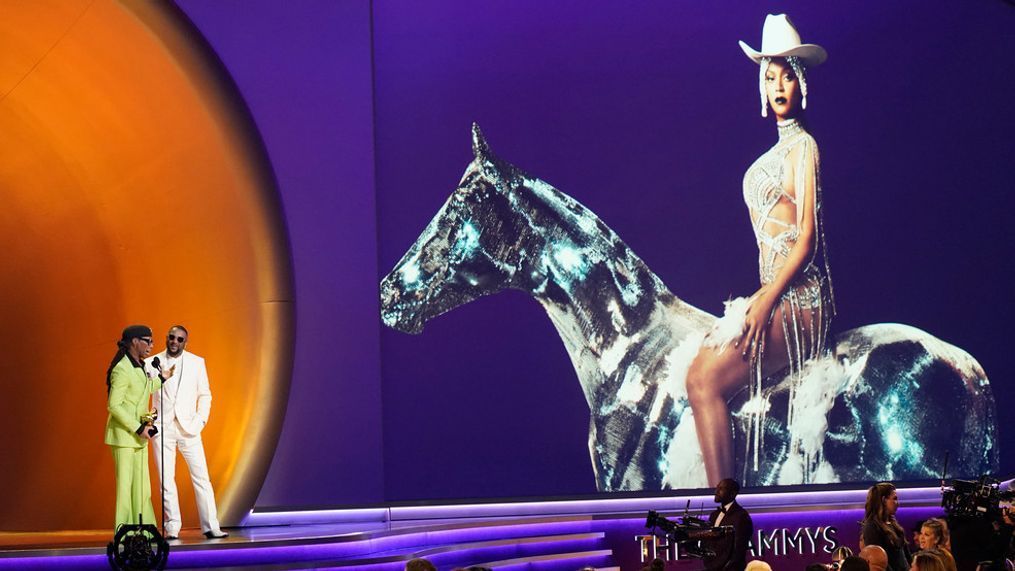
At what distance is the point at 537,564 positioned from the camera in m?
8.16

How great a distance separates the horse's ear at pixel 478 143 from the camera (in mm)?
9844

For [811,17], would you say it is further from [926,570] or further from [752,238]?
[926,570]

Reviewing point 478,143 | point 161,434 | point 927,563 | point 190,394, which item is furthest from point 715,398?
point 927,563

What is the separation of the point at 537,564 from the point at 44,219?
14.6ft

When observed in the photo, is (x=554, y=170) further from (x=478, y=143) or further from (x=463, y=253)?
(x=463, y=253)

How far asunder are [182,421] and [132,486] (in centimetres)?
61

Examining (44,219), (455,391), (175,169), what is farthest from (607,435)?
(44,219)

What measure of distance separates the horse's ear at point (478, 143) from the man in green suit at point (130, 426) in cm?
346

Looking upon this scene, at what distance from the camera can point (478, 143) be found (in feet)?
32.3

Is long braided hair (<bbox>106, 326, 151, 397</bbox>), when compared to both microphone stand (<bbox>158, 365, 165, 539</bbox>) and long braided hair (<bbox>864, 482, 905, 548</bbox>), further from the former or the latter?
long braided hair (<bbox>864, 482, 905, 548</bbox>)

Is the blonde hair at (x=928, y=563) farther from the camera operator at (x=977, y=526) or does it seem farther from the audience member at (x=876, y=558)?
the camera operator at (x=977, y=526)

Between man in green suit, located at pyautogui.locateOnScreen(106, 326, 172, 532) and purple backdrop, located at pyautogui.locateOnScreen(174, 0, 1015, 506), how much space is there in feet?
5.08

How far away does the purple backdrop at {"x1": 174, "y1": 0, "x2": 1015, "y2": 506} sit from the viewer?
8977mm

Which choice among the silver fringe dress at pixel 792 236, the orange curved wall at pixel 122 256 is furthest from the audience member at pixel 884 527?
the orange curved wall at pixel 122 256
